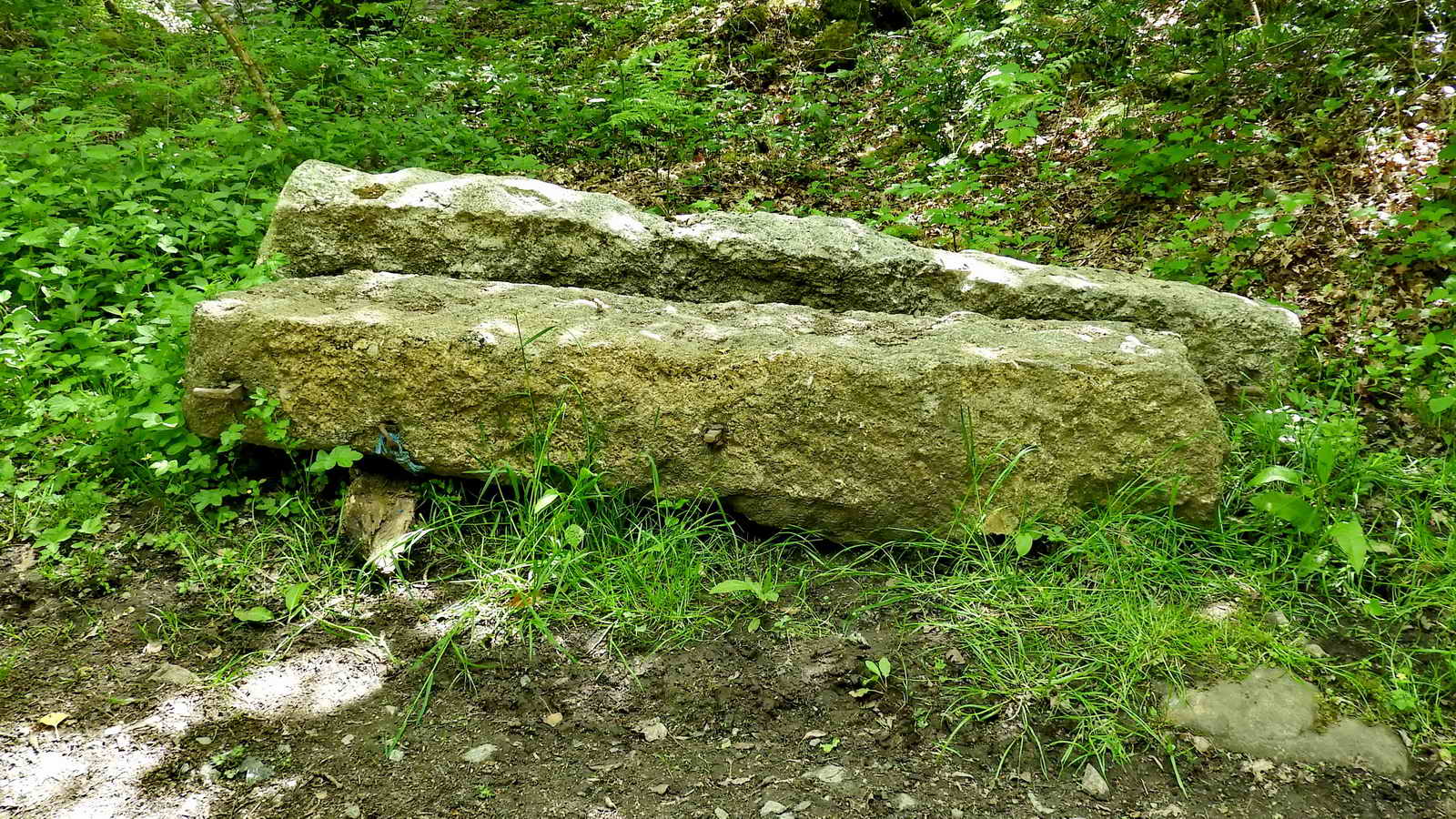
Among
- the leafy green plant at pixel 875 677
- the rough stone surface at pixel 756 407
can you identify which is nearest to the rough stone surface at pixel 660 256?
the rough stone surface at pixel 756 407

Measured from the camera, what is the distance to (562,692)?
244 centimetres

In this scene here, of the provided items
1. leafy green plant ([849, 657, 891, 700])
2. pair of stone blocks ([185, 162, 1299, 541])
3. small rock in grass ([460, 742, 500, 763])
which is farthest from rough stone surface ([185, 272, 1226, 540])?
small rock in grass ([460, 742, 500, 763])

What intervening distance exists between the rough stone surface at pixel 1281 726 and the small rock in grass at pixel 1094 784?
13.2 inches

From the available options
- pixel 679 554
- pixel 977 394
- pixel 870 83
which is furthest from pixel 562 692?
pixel 870 83

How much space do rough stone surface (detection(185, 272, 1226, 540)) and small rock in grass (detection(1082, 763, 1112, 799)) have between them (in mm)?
893

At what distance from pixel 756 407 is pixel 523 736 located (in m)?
1.26

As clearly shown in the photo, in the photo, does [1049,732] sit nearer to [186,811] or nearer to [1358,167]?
[186,811]

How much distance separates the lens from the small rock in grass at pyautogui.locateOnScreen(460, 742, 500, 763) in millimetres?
2216

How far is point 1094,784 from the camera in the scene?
2.15 meters

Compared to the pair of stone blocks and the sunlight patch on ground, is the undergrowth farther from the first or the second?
the sunlight patch on ground

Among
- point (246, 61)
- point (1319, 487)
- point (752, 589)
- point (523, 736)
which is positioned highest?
point (246, 61)

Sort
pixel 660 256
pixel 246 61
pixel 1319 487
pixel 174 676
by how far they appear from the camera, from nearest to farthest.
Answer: pixel 174 676 < pixel 1319 487 < pixel 660 256 < pixel 246 61

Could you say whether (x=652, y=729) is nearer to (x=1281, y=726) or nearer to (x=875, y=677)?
(x=875, y=677)

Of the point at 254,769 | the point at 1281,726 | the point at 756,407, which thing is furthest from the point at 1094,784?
the point at 254,769
